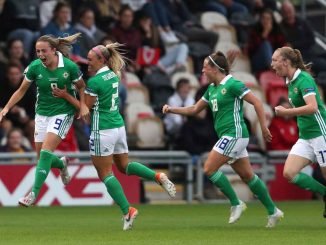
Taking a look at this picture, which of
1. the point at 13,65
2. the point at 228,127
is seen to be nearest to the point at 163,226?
the point at 228,127

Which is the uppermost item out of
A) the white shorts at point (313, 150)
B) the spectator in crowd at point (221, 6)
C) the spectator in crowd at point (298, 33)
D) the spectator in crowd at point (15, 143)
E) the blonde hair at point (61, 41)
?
the spectator in crowd at point (221, 6)

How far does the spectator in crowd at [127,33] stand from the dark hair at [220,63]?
8.14m

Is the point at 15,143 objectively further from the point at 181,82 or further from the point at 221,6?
the point at 221,6

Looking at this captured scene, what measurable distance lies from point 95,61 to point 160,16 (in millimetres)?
10375

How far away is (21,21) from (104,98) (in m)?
8.90

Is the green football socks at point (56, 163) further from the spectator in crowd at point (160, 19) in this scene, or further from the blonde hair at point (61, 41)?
the spectator in crowd at point (160, 19)

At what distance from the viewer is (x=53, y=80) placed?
15.1m

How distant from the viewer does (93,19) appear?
2311 cm

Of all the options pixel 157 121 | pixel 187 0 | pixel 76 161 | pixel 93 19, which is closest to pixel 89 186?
pixel 76 161

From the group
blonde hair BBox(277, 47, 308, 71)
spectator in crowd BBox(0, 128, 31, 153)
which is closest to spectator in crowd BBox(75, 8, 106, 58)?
spectator in crowd BBox(0, 128, 31, 153)

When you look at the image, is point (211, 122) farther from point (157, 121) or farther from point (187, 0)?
point (187, 0)

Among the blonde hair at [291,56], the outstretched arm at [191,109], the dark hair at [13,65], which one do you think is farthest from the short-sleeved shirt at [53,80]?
the dark hair at [13,65]

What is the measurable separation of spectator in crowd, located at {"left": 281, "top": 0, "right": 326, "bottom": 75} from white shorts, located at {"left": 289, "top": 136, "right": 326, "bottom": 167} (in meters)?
10.6

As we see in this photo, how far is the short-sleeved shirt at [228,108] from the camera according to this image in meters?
14.9
